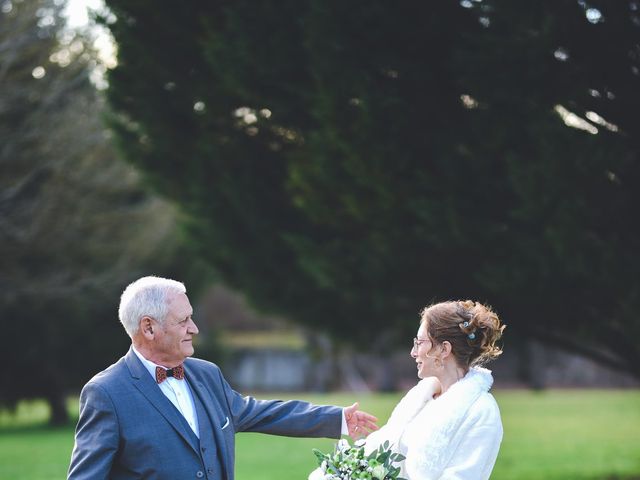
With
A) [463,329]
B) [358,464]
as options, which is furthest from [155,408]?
[463,329]

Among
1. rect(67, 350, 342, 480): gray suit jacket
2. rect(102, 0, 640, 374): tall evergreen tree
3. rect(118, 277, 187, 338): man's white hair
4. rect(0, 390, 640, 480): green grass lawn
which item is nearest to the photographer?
rect(67, 350, 342, 480): gray suit jacket

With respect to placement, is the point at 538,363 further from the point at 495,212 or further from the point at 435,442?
the point at 435,442

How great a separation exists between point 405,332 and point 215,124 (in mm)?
3195

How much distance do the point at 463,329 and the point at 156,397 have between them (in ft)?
4.46

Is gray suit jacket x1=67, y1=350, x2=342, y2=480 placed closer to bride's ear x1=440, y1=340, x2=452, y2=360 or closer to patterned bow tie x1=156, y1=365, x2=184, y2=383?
patterned bow tie x1=156, y1=365, x2=184, y2=383

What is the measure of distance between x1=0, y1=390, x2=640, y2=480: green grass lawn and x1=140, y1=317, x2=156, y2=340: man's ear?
28.7 ft

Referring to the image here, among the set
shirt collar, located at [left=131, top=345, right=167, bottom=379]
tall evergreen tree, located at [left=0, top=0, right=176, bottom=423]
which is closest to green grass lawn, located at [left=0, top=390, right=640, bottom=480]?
tall evergreen tree, located at [left=0, top=0, right=176, bottom=423]

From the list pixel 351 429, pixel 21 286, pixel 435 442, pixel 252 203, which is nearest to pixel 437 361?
pixel 435 442

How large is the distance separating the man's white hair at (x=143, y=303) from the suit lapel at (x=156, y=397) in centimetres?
15

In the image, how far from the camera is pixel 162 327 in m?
3.97

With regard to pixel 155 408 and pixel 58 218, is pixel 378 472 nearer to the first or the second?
pixel 155 408

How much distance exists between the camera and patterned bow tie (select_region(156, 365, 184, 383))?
158 inches

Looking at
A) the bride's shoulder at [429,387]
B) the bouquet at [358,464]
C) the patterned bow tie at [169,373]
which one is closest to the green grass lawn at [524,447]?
the bride's shoulder at [429,387]

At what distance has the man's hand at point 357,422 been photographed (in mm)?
4703
